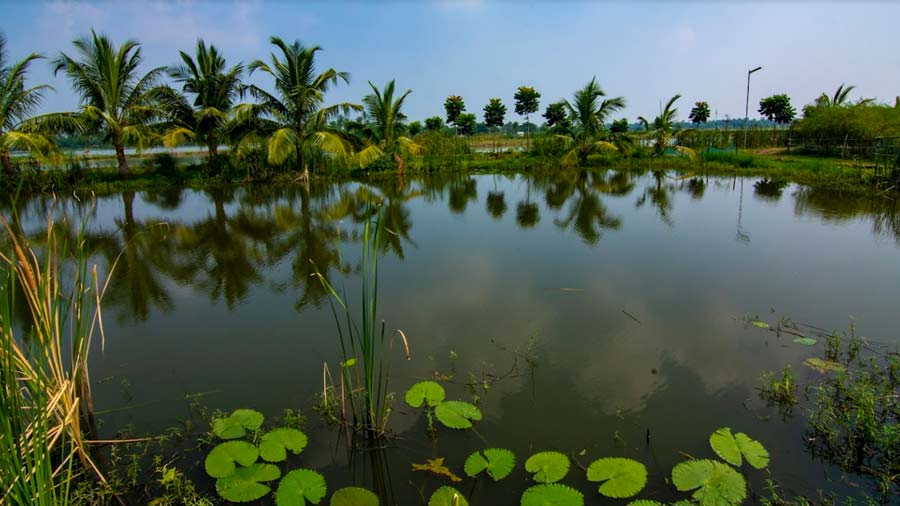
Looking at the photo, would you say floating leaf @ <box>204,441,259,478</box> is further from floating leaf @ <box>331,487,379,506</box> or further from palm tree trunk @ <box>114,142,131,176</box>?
palm tree trunk @ <box>114,142,131,176</box>

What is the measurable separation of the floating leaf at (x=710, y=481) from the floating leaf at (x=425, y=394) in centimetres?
128

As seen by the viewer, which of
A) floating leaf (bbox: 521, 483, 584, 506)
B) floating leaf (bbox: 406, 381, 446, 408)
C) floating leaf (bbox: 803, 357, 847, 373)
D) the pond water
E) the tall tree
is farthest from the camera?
the tall tree

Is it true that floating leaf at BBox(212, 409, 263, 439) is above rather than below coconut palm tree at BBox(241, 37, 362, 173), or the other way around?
below

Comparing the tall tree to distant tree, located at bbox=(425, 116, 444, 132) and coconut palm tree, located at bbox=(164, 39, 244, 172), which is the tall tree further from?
distant tree, located at bbox=(425, 116, 444, 132)

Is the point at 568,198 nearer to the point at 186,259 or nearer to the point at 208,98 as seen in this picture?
the point at 186,259

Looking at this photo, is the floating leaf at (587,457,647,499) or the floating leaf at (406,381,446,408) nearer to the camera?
the floating leaf at (587,457,647,499)

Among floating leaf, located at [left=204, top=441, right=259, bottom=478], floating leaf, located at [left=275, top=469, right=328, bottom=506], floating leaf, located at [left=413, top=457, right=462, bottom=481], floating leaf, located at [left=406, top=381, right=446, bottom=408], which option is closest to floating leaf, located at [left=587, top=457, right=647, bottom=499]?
floating leaf, located at [left=413, top=457, right=462, bottom=481]

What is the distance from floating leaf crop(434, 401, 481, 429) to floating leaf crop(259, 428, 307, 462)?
0.74m

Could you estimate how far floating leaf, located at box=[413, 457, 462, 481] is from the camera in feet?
7.25

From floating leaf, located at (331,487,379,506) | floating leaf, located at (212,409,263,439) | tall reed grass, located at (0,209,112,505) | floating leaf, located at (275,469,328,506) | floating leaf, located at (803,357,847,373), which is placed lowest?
floating leaf, located at (331,487,379,506)

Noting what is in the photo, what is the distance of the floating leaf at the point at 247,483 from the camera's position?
81.6 inches

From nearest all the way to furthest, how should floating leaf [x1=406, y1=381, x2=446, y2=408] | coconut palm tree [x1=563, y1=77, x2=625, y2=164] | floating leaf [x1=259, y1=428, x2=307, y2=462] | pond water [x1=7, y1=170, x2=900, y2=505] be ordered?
floating leaf [x1=259, y1=428, x2=307, y2=462], pond water [x1=7, y1=170, x2=900, y2=505], floating leaf [x1=406, y1=381, x2=446, y2=408], coconut palm tree [x1=563, y1=77, x2=625, y2=164]

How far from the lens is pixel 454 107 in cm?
3114

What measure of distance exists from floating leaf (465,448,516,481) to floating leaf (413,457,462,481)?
0.27 ft
